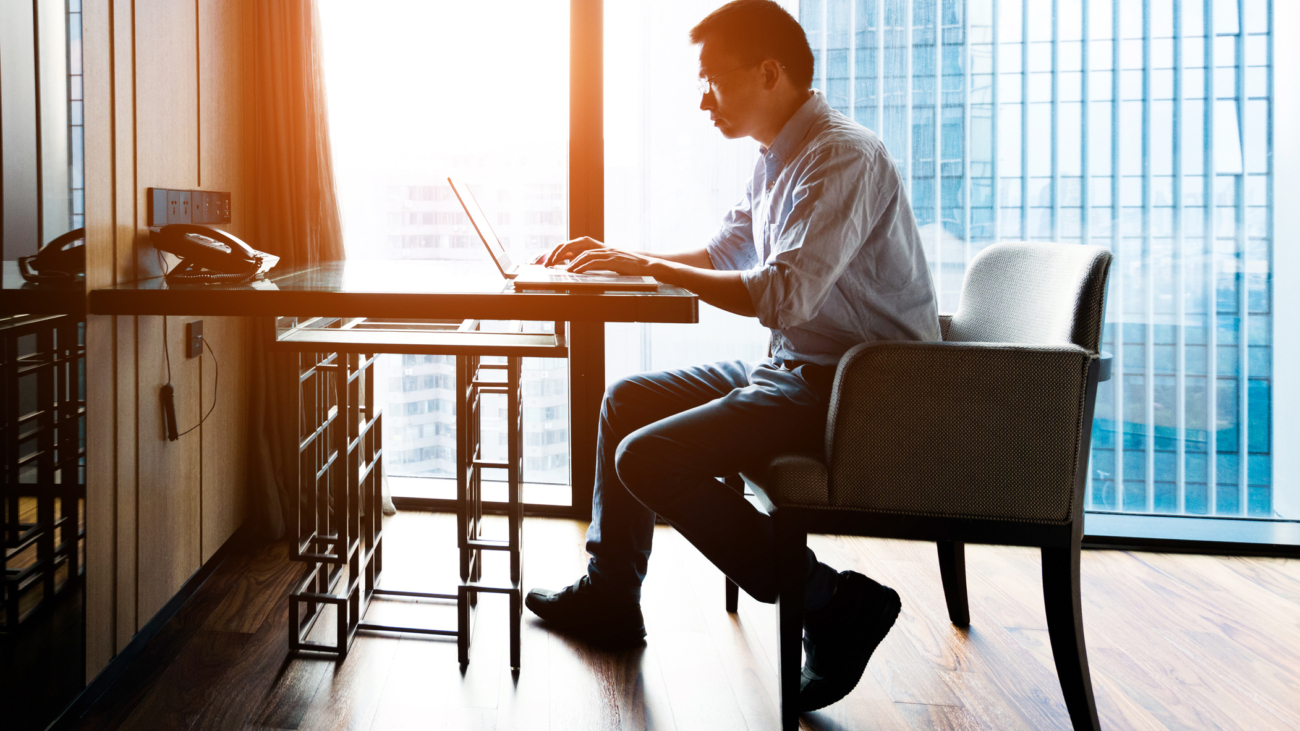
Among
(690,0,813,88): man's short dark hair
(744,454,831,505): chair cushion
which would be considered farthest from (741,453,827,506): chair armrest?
(690,0,813,88): man's short dark hair

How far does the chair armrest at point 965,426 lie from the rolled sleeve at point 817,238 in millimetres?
156

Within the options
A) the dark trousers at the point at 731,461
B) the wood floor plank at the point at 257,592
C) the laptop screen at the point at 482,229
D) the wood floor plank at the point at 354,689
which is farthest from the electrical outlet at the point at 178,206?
the dark trousers at the point at 731,461

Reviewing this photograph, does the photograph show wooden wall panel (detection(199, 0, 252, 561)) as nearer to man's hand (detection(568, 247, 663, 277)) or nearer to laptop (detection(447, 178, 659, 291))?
laptop (detection(447, 178, 659, 291))

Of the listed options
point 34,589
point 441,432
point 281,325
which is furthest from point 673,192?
point 34,589

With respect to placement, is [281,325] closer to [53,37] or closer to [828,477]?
[53,37]

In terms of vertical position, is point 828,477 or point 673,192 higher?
point 673,192

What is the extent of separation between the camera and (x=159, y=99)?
1.75 metres

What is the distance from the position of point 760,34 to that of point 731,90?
0.12 metres

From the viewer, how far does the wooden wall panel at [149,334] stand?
1.53m

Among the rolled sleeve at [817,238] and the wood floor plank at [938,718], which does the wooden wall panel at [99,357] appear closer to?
the rolled sleeve at [817,238]

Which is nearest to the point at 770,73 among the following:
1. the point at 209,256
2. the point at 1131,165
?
the point at 209,256

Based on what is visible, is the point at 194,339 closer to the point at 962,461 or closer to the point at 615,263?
the point at 615,263

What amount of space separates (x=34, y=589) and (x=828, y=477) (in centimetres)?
127

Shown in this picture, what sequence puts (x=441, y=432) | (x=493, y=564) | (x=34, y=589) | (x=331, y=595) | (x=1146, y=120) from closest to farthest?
(x=34, y=589), (x=331, y=595), (x=493, y=564), (x=1146, y=120), (x=441, y=432)
